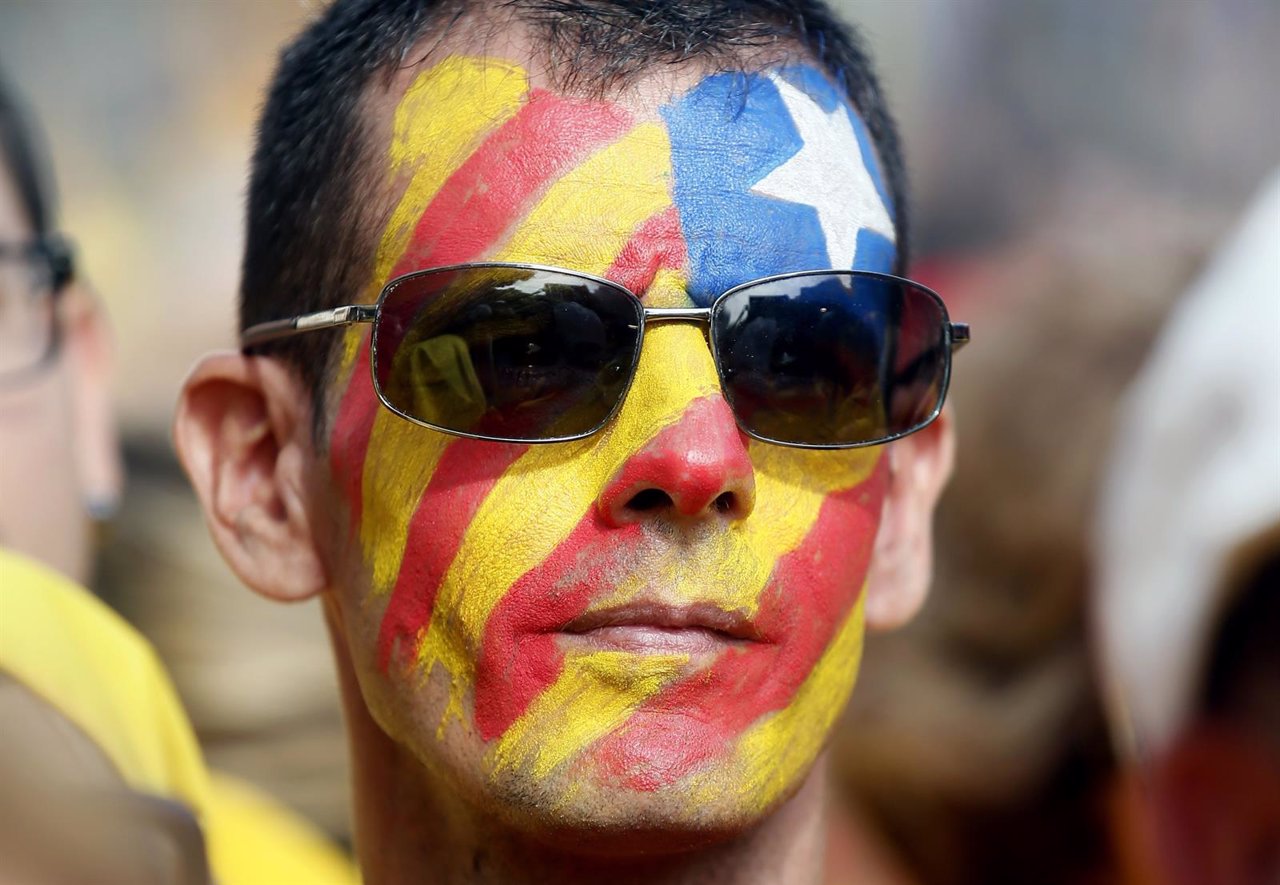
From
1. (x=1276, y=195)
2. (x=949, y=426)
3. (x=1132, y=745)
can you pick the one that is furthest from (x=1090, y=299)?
(x=949, y=426)

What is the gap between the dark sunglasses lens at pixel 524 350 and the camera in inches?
68.5

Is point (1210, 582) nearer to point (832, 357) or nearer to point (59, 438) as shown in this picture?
point (832, 357)

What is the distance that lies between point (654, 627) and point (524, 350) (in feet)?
1.17

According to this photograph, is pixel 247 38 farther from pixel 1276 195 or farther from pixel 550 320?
pixel 550 320

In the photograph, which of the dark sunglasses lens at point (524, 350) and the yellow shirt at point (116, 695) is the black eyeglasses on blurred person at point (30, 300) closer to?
the yellow shirt at point (116, 695)

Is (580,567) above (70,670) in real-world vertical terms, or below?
above

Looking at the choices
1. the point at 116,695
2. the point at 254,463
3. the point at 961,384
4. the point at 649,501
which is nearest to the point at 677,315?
the point at 649,501

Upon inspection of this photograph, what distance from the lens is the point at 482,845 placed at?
1.85 meters

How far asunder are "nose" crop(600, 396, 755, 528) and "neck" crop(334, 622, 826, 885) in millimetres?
398

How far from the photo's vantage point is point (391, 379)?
71.0 inches

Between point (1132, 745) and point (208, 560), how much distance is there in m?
2.83

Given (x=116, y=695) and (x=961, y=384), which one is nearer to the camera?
(x=116, y=695)

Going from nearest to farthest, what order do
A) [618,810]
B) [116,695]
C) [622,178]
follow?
[618,810]
[622,178]
[116,695]

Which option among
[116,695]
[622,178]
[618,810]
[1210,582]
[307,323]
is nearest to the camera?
[618,810]
